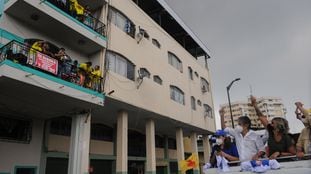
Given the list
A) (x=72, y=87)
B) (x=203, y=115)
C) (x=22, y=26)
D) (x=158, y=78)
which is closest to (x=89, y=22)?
(x=22, y=26)

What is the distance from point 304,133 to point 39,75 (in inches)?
331

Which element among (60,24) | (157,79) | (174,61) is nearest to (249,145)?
(60,24)

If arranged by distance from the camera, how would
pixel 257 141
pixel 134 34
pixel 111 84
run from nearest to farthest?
1. pixel 257 141
2. pixel 111 84
3. pixel 134 34

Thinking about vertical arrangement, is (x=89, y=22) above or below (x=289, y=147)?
above

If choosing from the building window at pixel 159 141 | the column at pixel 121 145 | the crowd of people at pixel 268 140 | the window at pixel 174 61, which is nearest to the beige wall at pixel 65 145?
the column at pixel 121 145

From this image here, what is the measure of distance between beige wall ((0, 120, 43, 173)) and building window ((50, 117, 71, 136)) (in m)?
0.77

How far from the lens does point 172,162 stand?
24.3 metres

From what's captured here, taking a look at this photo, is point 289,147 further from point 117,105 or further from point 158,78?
point 158,78

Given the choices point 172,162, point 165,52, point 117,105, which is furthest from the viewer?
point 172,162

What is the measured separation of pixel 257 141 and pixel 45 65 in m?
8.05

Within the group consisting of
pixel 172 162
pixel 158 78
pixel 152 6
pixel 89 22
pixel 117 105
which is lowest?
pixel 172 162

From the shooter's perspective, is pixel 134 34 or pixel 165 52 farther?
pixel 165 52

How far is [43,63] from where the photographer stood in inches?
379

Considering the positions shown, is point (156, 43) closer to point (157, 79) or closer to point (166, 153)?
point (157, 79)
